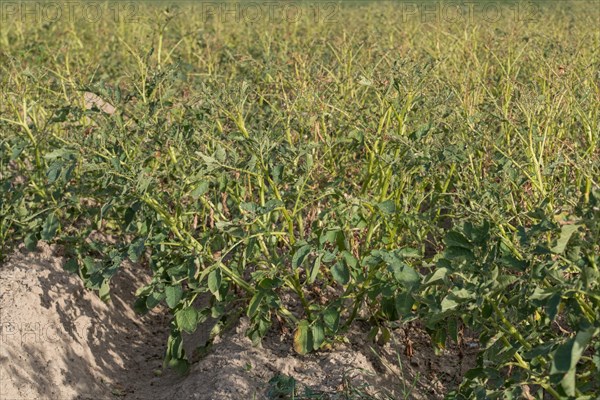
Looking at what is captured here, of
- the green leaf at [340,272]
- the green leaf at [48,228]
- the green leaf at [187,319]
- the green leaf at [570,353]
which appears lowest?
the green leaf at [187,319]

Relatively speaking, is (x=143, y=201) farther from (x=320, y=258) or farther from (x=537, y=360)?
(x=537, y=360)

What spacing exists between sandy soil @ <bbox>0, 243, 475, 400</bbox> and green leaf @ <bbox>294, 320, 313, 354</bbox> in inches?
4.4

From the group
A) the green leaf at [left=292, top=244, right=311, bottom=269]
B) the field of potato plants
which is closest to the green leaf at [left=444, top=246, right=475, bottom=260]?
the field of potato plants

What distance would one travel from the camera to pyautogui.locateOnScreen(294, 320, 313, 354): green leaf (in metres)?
2.89

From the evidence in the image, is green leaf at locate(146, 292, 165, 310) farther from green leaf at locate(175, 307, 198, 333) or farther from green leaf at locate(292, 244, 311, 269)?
green leaf at locate(292, 244, 311, 269)

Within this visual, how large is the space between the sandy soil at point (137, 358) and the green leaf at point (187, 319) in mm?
232

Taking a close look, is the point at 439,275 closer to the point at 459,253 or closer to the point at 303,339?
the point at 459,253

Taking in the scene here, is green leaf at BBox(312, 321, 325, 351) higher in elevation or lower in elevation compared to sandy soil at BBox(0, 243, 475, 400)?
higher

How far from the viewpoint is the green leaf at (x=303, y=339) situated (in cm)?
289

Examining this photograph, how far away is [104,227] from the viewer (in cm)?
412

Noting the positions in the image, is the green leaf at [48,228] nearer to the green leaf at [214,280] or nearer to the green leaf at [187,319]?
the green leaf at [187,319]

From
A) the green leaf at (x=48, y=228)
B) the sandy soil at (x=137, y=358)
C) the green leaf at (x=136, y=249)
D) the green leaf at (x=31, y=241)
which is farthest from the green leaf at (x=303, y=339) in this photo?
the green leaf at (x=31, y=241)

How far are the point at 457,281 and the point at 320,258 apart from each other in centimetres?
47

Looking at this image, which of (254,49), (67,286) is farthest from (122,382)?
(254,49)
